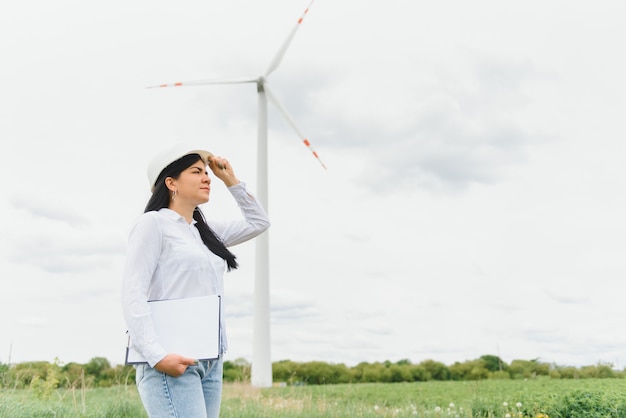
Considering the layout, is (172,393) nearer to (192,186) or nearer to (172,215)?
(172,215)

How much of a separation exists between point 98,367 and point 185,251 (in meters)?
15.9

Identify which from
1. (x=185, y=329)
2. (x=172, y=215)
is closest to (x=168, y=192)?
(x=172, y=215)

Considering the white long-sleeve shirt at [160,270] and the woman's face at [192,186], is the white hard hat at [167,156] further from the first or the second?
the white long-sleeve shirt at [160,270]

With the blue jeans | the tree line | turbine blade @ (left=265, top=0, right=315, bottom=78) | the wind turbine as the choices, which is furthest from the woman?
turbine blade @ (left=265, top=0, right=315, bottom=78)

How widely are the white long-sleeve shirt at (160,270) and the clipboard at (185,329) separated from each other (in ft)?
0.24

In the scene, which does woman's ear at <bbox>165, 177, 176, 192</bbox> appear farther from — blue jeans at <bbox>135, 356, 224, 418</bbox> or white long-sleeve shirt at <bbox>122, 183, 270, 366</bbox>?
blue jeans at <bbox>135, 356, 224, 418</bbox>

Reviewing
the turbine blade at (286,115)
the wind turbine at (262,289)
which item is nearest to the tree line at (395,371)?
the wind turbine at (262,289)

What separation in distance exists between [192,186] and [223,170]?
1.52 feet

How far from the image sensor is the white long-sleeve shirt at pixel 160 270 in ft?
10.7

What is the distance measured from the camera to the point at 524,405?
9383 mm

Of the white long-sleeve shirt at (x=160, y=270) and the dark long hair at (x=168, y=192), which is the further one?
the dark long hair at (x=168, y=192)

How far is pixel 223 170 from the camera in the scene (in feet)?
13.5

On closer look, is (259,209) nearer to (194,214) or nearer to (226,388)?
(194,214)

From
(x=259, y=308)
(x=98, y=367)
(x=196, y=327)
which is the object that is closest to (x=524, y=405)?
(x=196, y=327)
